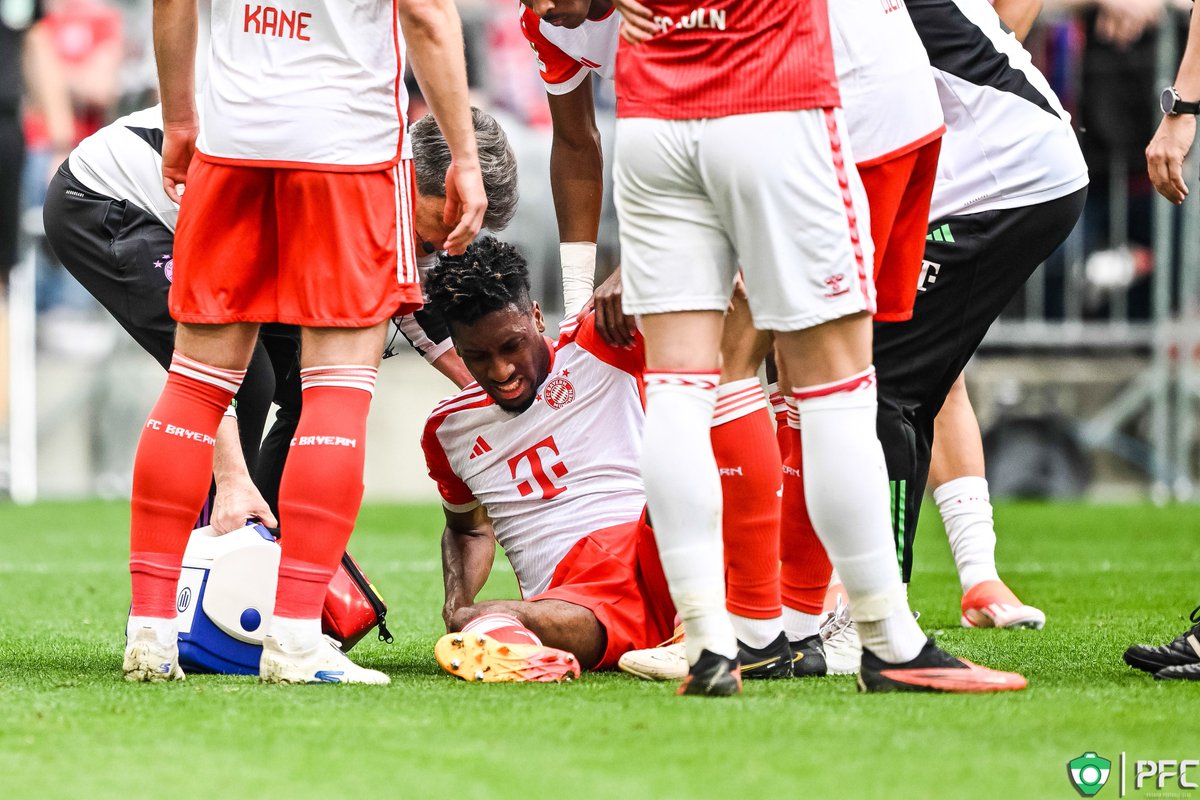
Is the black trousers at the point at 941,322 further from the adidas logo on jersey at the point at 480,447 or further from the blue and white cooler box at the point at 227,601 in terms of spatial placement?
the blue and white cooler box at the point at 227,601

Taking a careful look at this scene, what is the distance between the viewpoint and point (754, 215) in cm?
277

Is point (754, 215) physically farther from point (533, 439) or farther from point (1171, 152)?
point (533, 439)

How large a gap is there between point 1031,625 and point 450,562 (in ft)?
4.91

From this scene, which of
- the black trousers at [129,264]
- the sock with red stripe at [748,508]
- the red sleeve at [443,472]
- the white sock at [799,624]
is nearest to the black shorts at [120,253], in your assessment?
the black trousers at [129,264]

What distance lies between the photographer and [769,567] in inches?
125

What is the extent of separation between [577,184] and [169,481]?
4.54 ft

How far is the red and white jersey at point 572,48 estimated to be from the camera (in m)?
3.76

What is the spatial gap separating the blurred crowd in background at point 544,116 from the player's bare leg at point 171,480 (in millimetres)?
6175

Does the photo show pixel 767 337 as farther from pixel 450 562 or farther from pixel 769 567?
pixel 450 562

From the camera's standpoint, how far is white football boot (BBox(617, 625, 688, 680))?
331 cm

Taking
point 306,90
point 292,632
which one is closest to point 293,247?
point 306,90

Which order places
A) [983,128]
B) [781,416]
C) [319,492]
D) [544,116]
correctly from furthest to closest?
[544,116] → [983,128] → [781,416] → [319,492]
